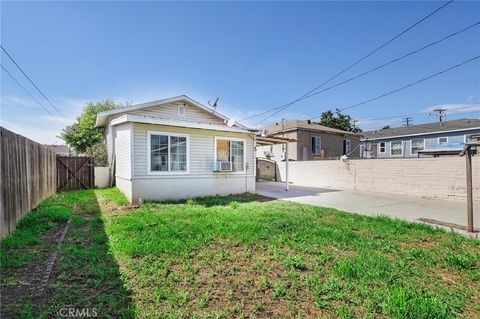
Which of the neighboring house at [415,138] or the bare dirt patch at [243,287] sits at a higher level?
the neighboring house at [415,138]

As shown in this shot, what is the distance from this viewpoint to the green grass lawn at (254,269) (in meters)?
2.45

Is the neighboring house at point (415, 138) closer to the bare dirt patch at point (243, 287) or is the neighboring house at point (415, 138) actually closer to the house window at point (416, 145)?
the house window at point (416, 145)

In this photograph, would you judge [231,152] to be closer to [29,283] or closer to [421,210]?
[421,210]

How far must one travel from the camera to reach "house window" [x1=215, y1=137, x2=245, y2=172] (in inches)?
403

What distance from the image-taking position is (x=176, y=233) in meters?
4.71

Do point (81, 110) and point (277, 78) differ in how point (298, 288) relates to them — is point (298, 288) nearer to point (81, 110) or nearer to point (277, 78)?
point (277, 78)

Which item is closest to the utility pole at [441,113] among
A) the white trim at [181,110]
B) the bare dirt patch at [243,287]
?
the white trim at [181,110]

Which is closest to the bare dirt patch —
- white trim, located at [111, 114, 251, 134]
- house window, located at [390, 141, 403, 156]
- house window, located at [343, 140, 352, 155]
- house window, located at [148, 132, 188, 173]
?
house window, located at [148, 132, 188, 173]

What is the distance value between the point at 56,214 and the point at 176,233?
3559 mm

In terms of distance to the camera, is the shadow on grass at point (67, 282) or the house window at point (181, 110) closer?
the shadow on grass at point (67, 282)

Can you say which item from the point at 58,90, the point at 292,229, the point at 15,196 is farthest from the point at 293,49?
the point at 58,90

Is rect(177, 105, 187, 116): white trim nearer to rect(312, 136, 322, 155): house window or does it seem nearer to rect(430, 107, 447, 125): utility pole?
rect(312, 136, 322, 155): house window

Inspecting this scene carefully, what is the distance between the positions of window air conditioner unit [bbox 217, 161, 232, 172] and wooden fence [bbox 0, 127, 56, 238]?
5872 millimetres

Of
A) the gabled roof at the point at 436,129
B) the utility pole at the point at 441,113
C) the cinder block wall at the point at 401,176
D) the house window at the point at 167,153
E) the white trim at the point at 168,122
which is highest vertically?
the utility pole at the point at 441,113
